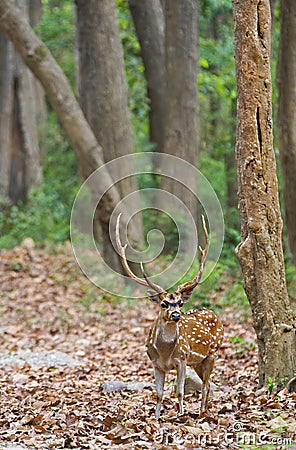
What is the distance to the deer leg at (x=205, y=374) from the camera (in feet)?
26.9

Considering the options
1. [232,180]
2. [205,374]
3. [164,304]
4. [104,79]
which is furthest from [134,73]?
[164,304]

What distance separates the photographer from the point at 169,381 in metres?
10.1

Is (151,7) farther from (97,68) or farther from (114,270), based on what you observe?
(114,270)

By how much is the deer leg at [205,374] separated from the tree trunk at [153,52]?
10.6 m

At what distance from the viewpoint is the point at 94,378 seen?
10.5 metres

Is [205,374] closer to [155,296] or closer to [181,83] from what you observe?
[155,296]

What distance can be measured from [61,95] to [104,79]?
45.7 inches

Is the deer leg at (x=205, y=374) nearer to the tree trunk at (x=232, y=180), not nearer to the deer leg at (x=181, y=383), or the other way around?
the deer leg at (x=181, y=383)

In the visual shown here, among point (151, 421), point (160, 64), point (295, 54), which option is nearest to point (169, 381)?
point (151, 421)

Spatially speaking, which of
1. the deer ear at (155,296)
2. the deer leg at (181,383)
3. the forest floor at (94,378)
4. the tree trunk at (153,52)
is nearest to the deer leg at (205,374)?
the forest floor at (94,378)

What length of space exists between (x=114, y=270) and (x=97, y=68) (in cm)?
377

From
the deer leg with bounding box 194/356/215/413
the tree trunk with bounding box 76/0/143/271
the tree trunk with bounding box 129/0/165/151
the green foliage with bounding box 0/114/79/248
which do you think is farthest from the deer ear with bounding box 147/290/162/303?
the green foliage with bounding box 0/114/79/248

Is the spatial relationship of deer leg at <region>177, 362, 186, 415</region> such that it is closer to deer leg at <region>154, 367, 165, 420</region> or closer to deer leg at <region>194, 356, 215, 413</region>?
deer leg at <region>154, 367, 165, 420</region>

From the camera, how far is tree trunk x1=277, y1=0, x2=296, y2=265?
13.6m
